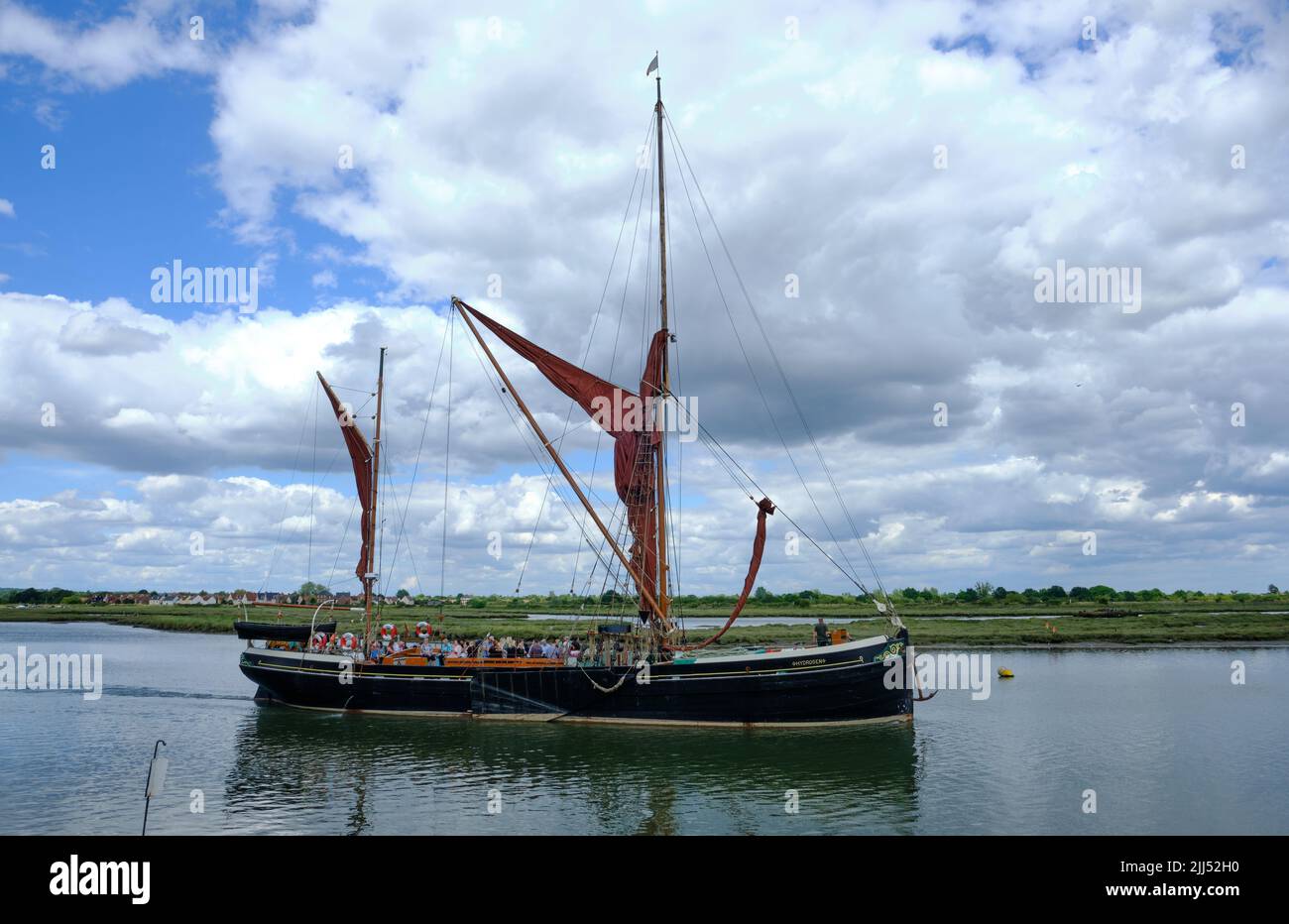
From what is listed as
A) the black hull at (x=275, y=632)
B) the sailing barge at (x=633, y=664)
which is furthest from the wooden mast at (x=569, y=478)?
the black hull at (x=275, y=632)

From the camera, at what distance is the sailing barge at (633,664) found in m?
36.3

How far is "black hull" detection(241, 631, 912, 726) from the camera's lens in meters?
36.1

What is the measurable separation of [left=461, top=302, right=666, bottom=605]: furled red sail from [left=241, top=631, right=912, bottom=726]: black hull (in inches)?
209

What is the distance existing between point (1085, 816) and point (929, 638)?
5798 cm

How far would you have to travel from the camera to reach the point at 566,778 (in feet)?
95.3

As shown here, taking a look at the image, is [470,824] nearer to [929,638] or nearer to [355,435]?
[355,435]

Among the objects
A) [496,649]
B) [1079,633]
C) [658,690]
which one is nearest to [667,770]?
[658,690]

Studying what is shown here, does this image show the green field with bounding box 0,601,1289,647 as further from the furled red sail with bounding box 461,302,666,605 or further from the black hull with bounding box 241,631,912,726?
the furled red sail with bounding box 461,302,666,605

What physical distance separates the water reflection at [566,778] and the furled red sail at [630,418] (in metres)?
9.26

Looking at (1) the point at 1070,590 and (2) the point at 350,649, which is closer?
(2) the point at 350,649

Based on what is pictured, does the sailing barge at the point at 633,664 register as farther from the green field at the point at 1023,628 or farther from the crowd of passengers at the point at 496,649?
the green field at the point at 1023,628

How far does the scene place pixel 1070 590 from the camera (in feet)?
588

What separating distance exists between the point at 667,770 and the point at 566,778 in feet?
12.0
